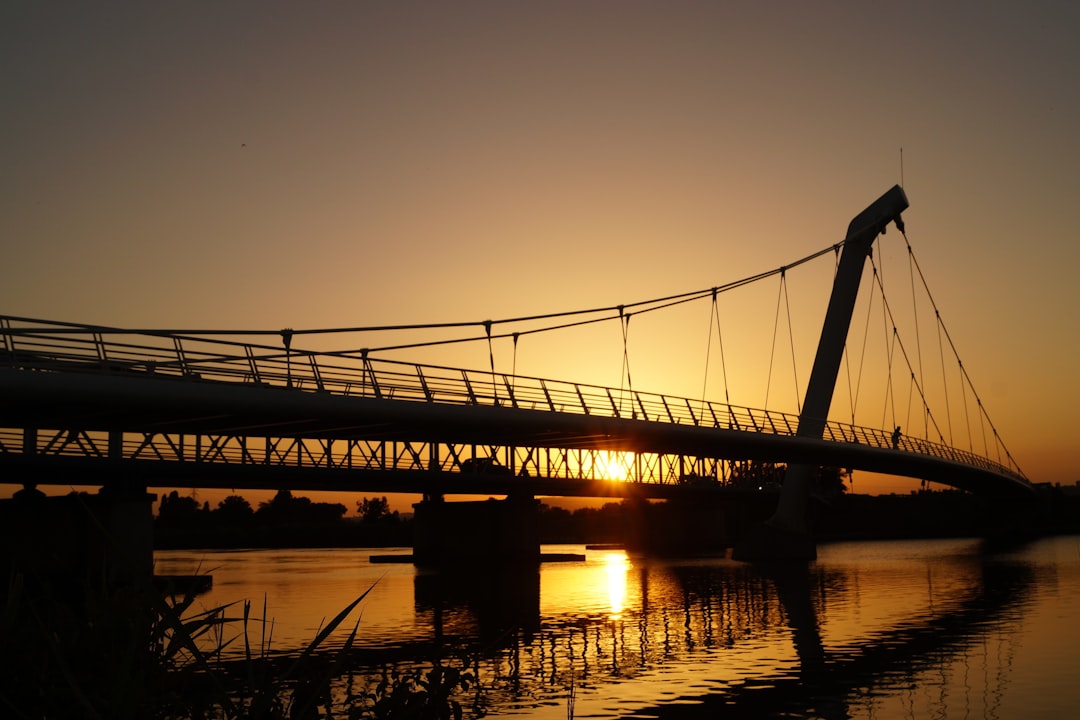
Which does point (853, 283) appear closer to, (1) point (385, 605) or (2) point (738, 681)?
(1) point (385, 605)

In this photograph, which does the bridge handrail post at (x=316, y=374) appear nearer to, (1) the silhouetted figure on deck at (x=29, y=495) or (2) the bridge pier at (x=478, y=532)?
(1) the silhouetted figure on deck at (x=29, y=495)

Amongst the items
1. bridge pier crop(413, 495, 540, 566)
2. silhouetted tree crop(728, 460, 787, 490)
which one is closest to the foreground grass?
bridge pier crop(413, 495, 540, 566)

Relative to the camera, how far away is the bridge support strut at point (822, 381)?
72.7m

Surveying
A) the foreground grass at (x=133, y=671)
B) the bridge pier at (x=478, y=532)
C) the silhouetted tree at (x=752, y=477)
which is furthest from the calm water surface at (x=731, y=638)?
the silhouetted tree at (x=752, y=477)

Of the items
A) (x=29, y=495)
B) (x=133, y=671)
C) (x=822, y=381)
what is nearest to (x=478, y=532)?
(x=822, y=381)

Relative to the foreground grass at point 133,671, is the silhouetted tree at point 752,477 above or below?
above

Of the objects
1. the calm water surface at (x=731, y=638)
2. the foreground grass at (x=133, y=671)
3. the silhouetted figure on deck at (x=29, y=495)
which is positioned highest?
the silhouetted figure on deck at (x=29, y=495)

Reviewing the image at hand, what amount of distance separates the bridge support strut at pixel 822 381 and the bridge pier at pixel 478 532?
1849 cm

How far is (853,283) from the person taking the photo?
76.0m

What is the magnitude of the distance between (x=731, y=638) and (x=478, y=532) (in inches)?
2384

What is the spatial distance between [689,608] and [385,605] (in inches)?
514

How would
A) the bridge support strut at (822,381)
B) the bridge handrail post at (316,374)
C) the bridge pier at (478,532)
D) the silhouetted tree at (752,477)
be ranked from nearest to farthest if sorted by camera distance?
the bridge handrail post at (316,374)
the bridge support strut at (822,381)
the bridge pier at (478,532)
the silhouetted tree at (752,477)

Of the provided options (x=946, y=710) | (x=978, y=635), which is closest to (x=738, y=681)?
(x=946, y=710)

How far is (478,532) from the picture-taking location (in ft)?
300
